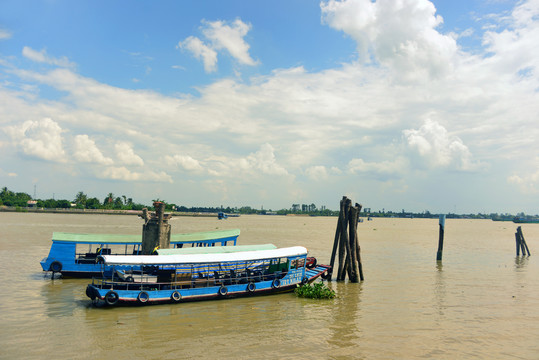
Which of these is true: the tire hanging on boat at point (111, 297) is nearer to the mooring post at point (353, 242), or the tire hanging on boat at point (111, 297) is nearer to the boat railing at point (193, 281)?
the boat railing at point (193, 281)

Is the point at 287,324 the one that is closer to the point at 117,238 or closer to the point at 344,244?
the point at 344,244

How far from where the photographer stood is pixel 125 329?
43.2ft

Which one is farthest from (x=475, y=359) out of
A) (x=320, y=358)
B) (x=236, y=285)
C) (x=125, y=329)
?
(x=125, y=329)

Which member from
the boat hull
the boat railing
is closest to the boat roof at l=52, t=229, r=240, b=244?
the boat railing

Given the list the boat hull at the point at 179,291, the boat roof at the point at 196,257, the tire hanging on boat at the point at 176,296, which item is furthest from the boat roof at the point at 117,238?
the tire hanging on boat at the point at 176,296

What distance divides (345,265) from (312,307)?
20.1 ft

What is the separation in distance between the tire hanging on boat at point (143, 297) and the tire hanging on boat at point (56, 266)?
7946 mm

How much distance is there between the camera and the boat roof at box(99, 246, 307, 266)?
52.0ft

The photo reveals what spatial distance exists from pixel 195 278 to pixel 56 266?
861cm

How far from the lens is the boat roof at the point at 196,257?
15.8 meters

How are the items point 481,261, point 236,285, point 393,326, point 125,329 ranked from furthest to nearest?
point 481,261 → point 236,285 → point 393,326 → point 125,329

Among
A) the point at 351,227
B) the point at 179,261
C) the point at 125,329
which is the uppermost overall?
the point at 351,227

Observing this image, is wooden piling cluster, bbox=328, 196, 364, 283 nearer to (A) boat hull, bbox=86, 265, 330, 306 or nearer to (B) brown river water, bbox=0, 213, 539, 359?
(B) brown river water, bbox=0, 213, 539, 359

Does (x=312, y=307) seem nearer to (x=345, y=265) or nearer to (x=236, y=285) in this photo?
(x=236, y=285)
